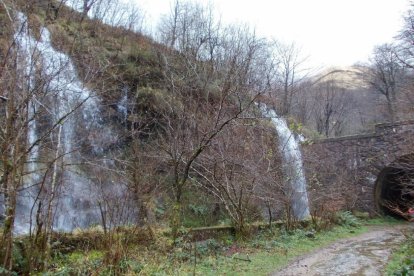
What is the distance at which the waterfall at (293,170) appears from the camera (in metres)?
12.4

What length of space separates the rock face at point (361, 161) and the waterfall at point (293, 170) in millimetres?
1129

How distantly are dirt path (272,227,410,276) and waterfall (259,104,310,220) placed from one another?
234 cm

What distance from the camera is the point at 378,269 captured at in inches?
291

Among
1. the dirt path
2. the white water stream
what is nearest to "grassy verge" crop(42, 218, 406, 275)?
the dirt path

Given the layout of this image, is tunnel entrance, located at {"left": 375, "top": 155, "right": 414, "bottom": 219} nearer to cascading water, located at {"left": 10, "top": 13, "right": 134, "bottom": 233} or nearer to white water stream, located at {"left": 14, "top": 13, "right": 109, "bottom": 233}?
cascading water, located at {"left": 10, "top": 13, "right": 134, "bottom": 233}

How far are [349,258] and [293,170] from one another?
446 centimetres

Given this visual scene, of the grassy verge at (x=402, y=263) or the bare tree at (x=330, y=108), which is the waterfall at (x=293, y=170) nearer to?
the grassy verge at (x=402, y=263)

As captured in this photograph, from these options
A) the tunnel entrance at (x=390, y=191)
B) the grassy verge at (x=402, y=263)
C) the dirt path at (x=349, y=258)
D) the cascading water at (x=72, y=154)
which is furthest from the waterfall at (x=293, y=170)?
the cascading water at (x=72, y=154)

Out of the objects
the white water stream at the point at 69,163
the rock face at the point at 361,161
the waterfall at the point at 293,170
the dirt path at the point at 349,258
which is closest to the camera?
the dirt path at the point at 349,258

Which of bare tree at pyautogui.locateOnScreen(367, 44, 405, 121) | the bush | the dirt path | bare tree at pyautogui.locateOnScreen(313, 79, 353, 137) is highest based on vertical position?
bare tree at pyautogui.locateOnScreen(367, 44, 405, 121)

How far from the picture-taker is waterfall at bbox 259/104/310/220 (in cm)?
1241

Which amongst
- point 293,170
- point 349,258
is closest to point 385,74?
point 293,170

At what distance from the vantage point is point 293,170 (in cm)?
1268

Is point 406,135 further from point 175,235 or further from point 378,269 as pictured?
point 175,235
